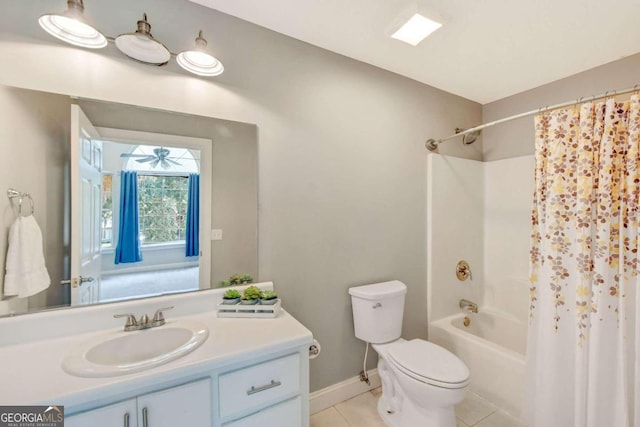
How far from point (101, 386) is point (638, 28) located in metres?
3.10

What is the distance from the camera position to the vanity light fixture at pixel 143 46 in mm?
1169

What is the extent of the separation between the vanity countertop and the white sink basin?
0.03 metres

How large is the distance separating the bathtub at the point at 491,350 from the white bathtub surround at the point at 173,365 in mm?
1416

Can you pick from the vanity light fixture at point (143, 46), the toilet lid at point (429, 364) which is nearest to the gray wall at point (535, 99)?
the toilet lid at point (429, 364)

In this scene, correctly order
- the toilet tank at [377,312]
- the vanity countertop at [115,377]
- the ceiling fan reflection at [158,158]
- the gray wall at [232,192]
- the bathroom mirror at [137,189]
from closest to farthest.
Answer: the vanity countertop at [115,377]
the bathroom mirror at [137,189]
the ceiling fan reflection at [158,158]
the gray wall at [232,192]
the toilet tank at [377,312]

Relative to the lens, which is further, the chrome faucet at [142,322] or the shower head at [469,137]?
the shower head at [469,137]

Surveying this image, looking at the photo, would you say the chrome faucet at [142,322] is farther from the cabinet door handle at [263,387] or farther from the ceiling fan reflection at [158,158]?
the ceiling fan reflection at [158,158]

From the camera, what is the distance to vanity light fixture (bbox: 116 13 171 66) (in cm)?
117

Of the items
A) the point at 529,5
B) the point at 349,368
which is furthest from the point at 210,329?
the point at 529,5

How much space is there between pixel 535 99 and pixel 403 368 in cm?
248

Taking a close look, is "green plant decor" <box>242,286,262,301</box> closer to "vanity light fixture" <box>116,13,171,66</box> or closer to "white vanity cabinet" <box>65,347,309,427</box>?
"white vanity cabinet" <box>65,347,309,427</box>

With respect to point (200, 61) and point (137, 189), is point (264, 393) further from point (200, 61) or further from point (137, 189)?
point (200, 61)

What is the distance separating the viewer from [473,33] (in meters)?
1.65

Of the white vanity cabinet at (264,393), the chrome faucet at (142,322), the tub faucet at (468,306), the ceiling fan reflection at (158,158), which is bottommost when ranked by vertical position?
the tub faucet at (468,306)
